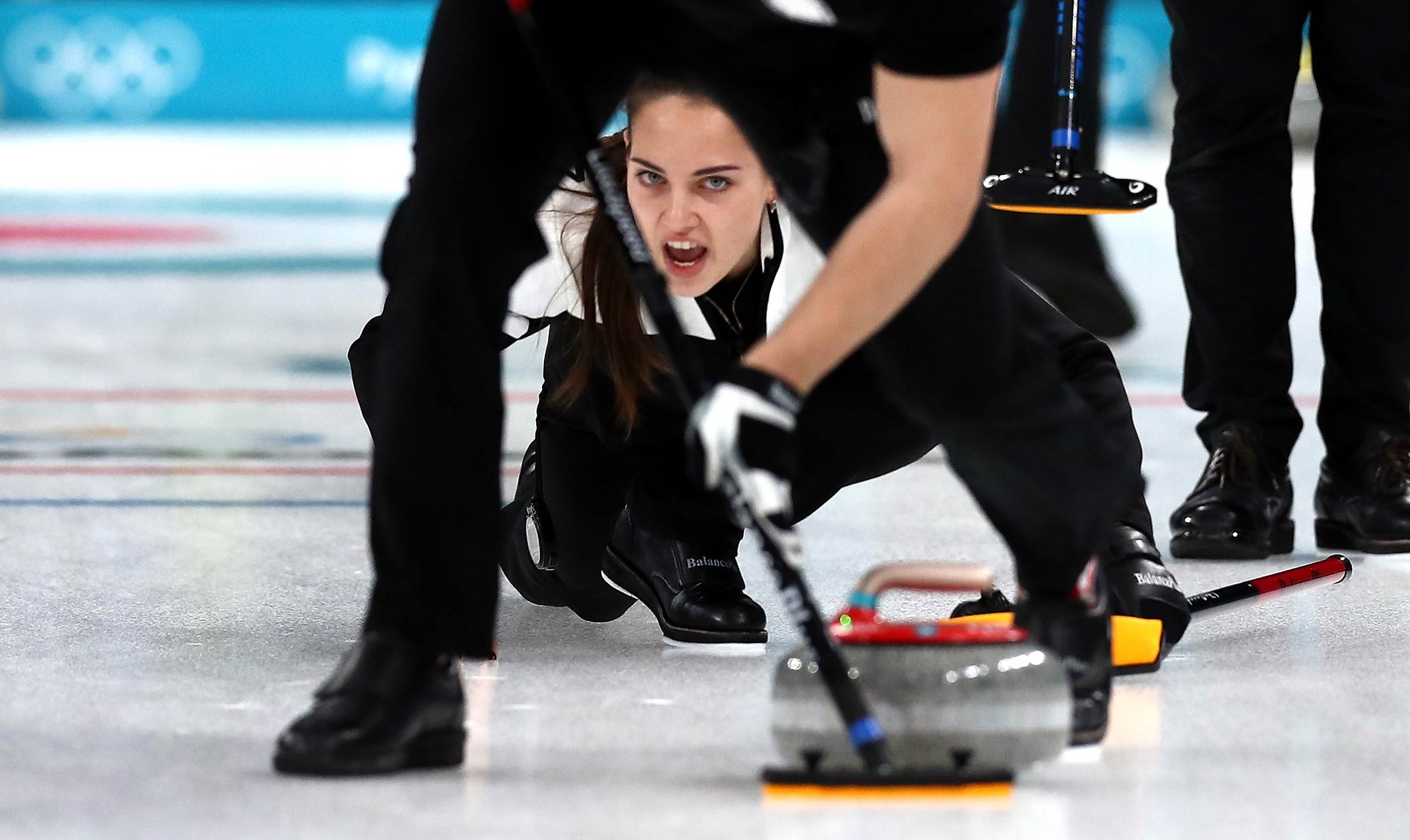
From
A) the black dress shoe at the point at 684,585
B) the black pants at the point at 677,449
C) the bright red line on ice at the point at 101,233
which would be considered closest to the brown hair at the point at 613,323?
the black pants at the point at 677,449

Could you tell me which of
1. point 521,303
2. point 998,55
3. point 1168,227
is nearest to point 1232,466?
point 521,303

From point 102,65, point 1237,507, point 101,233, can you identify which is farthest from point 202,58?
point 1237,507

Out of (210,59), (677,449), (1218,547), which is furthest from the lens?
(210,59)

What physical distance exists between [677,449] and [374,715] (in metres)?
0.87

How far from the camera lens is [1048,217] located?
563 centimetres

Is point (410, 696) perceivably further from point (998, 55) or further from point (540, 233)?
point (998, 55)

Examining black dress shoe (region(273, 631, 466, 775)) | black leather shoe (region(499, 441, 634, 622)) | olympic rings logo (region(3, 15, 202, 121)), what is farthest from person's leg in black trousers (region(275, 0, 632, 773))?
olympic rings logo (region(3, 15, 202, 121))

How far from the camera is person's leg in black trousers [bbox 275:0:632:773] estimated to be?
183cm

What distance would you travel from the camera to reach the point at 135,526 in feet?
11.0

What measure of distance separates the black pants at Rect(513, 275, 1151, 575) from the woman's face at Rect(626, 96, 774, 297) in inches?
4.9

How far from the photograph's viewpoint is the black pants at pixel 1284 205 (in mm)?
3072

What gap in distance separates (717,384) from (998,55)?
366mm

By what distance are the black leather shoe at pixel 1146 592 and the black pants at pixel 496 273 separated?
55 cm

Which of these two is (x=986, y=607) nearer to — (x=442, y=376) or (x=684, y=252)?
(x=684, y=252)
